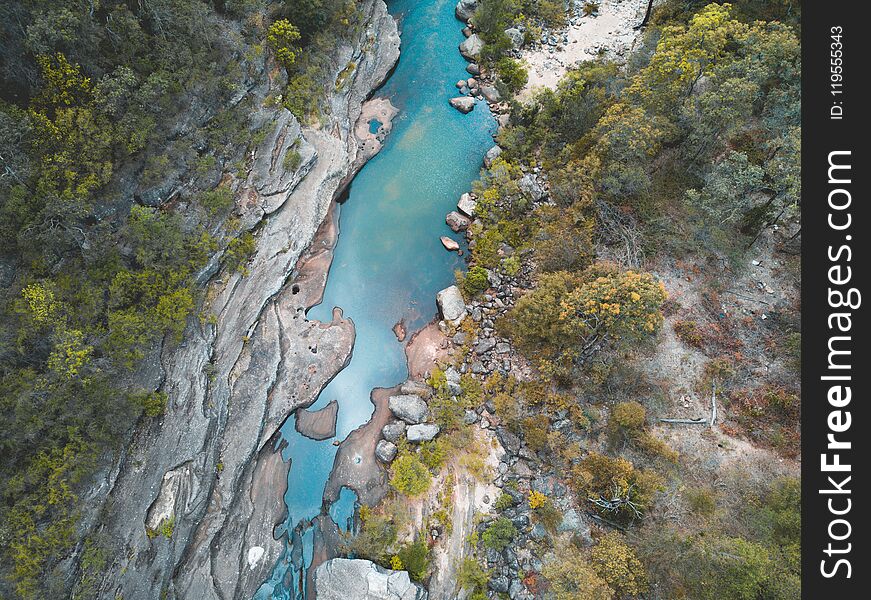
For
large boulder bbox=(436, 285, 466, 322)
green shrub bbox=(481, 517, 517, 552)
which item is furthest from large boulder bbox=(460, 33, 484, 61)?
green shrub bbox=(481, 517, 517, 552)

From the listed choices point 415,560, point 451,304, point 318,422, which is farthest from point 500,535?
point 451,304

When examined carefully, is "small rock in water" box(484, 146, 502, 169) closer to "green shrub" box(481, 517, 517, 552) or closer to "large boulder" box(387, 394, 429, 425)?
"large boulder" box(387, 394, 429, 425)

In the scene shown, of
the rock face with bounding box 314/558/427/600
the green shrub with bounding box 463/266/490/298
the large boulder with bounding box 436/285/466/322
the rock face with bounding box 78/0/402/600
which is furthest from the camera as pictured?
the green shrub with bounding box 463/266/490/298

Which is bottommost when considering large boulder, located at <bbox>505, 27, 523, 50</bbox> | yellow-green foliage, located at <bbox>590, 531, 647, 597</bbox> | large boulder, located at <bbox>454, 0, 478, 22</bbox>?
yellow-green foliage, located at <bbox>590, 531, 647, 597</bbox>

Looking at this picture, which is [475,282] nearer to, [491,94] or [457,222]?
[457,222]

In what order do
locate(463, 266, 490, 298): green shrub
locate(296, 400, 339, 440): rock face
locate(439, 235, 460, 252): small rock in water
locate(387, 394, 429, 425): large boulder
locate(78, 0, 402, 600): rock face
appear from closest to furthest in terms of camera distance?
locate(78, 0, 402, 600): rock face, locate(387, 394, 429, 425): large boulder, locate(296, 400, 339, 440): rock face, locate(463, 266, 490, 298): green shrub, locate(439, 235, 460, 252): small rock in water

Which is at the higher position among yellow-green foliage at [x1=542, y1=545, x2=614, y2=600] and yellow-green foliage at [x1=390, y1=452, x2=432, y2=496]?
yellow-green foliage at [x1=390, y1=452, x2=432, y2=496]

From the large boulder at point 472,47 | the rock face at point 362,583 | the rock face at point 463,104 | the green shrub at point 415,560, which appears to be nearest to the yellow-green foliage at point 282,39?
the rock face at point 463,104

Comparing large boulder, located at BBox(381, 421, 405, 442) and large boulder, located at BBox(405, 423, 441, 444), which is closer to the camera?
large boulder, located at BBox(405, 423, 441, 444)
